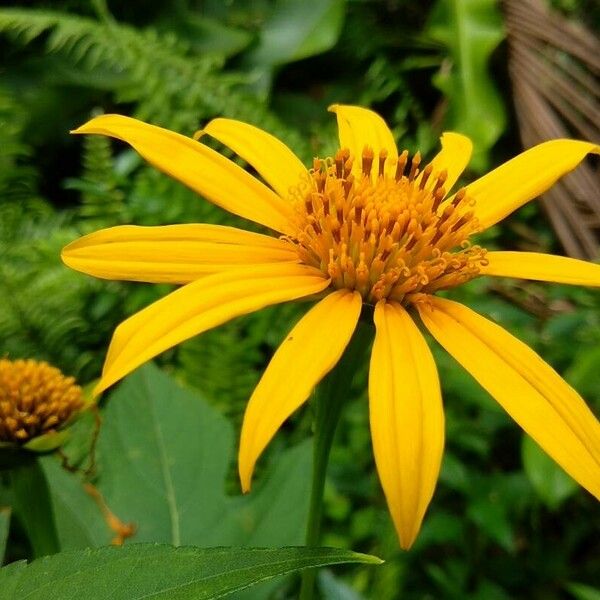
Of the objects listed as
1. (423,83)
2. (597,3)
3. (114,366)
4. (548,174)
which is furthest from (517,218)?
(114,366)

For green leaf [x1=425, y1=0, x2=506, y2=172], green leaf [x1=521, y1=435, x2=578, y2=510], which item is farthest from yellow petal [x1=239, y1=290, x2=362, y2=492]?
green leaf [x1=425, y1=0, x2=506, y2=172]

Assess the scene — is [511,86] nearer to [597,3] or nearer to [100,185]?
[597,3]

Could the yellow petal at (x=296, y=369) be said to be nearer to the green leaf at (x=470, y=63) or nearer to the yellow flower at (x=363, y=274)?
the yellow flower at (x=363, y=274)

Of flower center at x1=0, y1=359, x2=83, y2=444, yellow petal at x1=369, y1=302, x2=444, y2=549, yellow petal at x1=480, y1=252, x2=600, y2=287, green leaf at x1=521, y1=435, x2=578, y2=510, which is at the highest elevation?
yellow petal at x1=480, y1=252, x2=600, y2=287

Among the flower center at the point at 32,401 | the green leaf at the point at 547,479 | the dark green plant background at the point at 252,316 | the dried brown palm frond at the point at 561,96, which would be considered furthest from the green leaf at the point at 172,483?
the dried brown palm frond at the point at 561,96

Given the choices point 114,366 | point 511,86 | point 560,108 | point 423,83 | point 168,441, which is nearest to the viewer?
point 114,366

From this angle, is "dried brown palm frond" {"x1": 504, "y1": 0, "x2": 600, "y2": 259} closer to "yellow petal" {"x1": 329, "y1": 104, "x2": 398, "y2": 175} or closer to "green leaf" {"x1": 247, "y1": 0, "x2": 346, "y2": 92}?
"green leaf" {"x1": 247, "y1": 0, "x2": 346, "y2": 92}

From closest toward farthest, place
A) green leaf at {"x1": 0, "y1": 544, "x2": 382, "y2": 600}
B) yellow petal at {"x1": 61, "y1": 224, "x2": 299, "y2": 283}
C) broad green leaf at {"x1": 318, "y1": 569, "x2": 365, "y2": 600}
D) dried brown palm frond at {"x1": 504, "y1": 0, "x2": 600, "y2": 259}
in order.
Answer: green leaf at {"x1": 0, "y1": 544, "x2": 382, "y2": 600} → yellow petal at {"x1": 61, "y1": 224, "x2": 299, "y2": 283} → broad green leaf at {"x1": 318, "y1": 569, "x2": 365, "y2": 600} → dried brown palm frond at {"x1": 504, "y1": 0, "x2": 600, "y2": 259}
